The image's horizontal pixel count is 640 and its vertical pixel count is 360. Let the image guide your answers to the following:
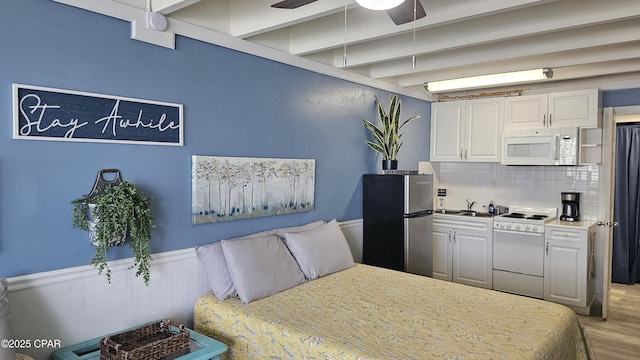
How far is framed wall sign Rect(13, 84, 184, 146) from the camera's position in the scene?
6.86 ft

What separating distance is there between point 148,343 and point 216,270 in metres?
0.63

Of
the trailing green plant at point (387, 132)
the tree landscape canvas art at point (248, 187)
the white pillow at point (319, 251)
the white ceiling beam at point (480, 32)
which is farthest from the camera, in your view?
the trailing green plant at point (387, 132)

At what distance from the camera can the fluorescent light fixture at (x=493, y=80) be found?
4074 millimetres

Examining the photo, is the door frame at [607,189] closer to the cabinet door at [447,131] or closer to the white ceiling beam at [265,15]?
the cabinet door at [447,131]

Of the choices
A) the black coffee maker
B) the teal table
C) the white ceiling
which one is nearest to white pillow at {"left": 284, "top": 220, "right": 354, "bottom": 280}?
the teal table

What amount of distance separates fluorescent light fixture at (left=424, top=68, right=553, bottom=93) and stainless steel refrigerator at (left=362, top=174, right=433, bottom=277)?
1.14m

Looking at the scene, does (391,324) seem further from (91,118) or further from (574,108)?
(574,108)


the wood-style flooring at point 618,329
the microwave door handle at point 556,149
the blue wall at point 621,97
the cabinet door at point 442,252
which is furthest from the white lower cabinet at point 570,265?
the blue wall at point 621,97

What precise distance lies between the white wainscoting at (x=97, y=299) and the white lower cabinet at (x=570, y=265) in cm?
347

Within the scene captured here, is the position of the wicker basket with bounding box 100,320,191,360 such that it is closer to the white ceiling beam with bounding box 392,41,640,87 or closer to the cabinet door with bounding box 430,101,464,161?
the white ceiling beam with bounding box 392,41,640,87

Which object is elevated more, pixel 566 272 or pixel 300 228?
pixel 300 228

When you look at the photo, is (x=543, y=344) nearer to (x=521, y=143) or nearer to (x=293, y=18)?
(x=293, y=18)

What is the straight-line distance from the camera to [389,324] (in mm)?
2350

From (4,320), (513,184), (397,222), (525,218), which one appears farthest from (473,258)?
(4,320)
